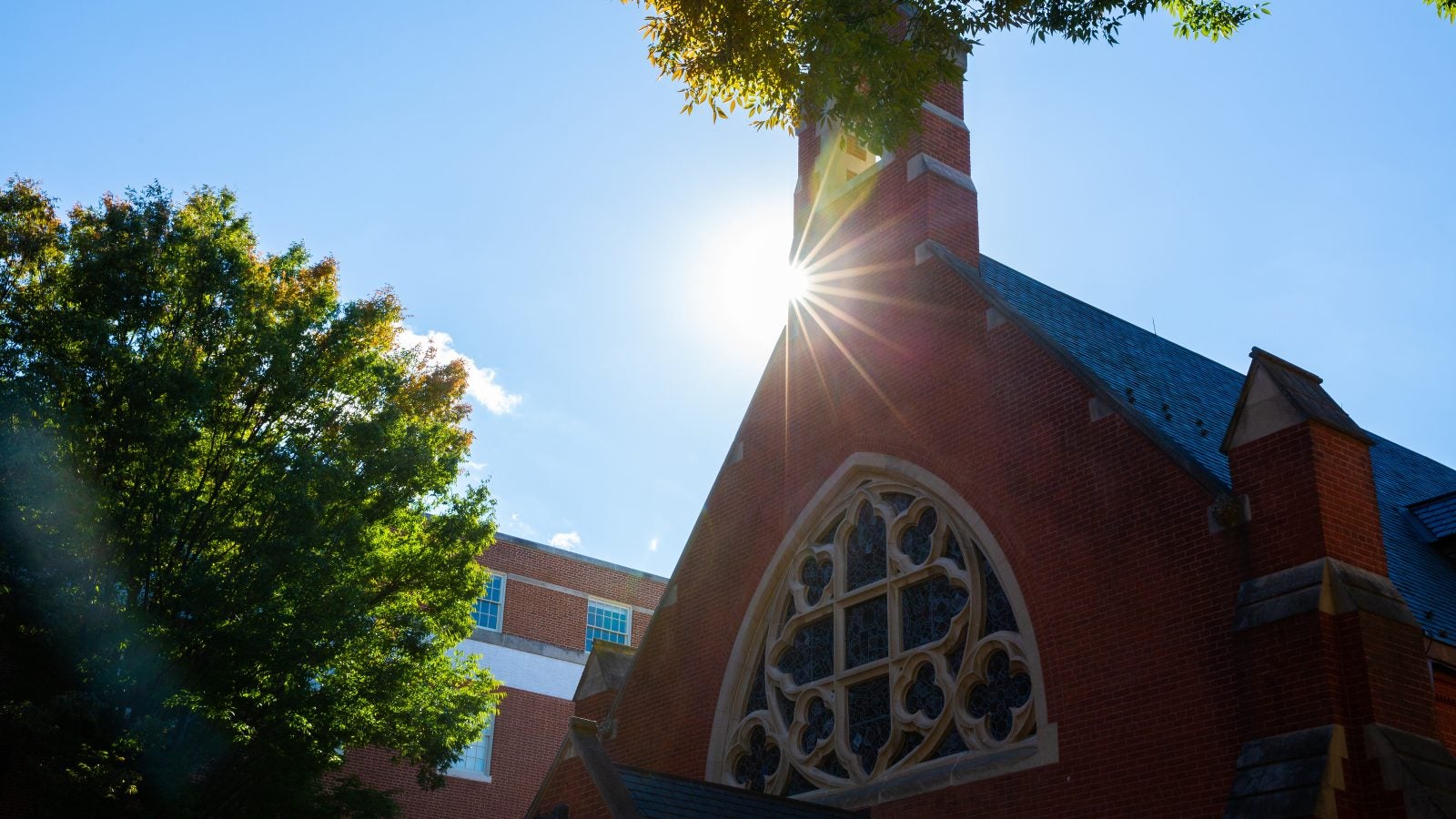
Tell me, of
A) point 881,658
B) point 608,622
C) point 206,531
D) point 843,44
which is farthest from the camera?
point 608,622

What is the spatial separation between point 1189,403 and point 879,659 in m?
5.14

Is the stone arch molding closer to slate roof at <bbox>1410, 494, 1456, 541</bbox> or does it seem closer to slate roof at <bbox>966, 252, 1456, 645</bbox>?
slate roof at <bbox>966, 252, 1456, 645</bbox>

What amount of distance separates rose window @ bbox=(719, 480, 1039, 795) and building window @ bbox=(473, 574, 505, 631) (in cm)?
1671

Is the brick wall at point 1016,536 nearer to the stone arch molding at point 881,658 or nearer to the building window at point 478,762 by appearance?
the stone arch molding at point 881,658

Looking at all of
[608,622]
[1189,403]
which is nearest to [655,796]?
[1189,403]

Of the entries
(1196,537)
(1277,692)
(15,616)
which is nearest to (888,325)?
(1196,537)

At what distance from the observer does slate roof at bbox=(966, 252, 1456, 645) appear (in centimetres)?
1376

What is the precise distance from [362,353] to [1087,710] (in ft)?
38.6

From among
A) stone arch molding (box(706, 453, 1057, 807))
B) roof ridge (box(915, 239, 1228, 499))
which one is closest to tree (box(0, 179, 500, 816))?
stone arch molding (box(706, 453, 1057, 807))

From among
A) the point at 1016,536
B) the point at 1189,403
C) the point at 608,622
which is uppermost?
the point at 608,622

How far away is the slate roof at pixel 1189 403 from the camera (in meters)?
13.8

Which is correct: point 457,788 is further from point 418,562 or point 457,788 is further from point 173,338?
point 173,338

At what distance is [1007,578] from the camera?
13.7 meters

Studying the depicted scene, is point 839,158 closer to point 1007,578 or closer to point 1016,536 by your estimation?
point 1016,536
